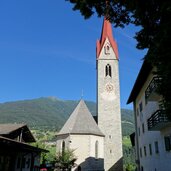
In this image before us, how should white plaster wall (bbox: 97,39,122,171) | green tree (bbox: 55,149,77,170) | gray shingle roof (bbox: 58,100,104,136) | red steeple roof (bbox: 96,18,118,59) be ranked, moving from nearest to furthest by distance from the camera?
green tree (bbox: 55,149,77,170) → gray shingle roof (bbox: 58,100,104,136) → white plaster wall (bbox: 97,39,122,171) → red steeple roof (bbox: 96,18,118,59)

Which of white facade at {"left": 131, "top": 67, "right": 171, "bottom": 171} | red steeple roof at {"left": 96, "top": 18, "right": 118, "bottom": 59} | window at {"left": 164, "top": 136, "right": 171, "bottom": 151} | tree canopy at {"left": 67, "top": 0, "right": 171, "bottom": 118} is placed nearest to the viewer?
tree canopy at {"left": 67, "top": 0, "right": 171, "bottom": 118}

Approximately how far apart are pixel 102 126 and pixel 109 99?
5297 mm

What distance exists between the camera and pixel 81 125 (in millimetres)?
35375

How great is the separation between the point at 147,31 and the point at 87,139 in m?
27.8

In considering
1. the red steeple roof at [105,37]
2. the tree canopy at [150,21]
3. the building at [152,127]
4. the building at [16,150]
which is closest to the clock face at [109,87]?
the red steeple roof at [105,37]

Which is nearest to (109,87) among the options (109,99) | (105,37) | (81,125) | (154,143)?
(109,99)

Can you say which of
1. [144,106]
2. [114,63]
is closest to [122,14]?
[144,106]

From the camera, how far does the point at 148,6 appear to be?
23.3 ft

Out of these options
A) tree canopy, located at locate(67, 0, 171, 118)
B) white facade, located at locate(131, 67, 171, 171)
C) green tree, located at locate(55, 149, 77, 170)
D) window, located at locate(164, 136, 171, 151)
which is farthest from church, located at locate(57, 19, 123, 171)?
tree canopy, located at locate(67, 0, 171, 118)

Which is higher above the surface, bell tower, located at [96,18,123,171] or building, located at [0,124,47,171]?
bell tower, located at [96,18,123,171]

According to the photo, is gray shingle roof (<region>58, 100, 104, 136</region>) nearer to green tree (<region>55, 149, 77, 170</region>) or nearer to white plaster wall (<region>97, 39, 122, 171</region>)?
white plaster wall (<region>97, 39, 122, 171</region>)

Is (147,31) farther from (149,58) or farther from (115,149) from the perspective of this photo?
(115,149)

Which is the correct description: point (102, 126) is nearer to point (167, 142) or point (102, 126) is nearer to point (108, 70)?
point (108, 70)

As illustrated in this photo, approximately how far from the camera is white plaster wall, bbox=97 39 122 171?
3688cm
